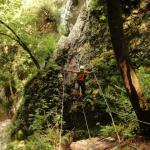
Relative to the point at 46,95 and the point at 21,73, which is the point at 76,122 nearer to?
the point at 46,95

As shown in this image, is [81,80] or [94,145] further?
[81,80]

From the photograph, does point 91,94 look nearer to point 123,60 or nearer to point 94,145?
point 94,145

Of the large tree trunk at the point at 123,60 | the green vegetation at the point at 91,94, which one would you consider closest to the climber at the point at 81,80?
the green vegetation at the point at 91,94

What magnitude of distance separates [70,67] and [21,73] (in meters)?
11.0

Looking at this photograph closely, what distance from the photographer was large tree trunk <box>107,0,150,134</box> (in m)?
5.73

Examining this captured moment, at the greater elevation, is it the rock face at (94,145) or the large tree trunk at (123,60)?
the large tree trunk at (123,60)

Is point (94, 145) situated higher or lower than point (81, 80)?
lower

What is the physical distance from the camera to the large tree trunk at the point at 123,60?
18.8 ft

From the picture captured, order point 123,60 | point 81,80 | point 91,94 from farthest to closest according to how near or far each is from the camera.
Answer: point 91,94, point 81,80, point 123,60

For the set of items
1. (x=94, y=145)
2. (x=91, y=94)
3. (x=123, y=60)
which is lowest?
(x=94, y=145)

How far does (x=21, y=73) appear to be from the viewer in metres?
22.7

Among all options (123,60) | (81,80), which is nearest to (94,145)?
(123,60)

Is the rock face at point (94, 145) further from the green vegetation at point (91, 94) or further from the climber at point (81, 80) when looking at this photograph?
the climber at point (81, 80)

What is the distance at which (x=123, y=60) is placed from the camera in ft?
19.9
